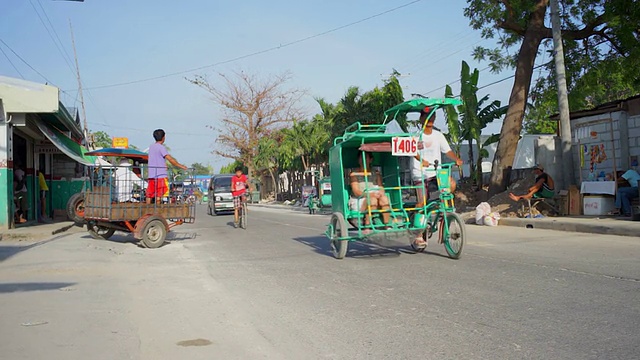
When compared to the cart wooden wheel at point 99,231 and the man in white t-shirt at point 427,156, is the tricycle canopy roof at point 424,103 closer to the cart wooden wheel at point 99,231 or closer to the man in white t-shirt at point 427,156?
the man in white t-shirt at point 427,156

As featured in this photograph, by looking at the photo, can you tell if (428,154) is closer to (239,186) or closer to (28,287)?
(28,287)

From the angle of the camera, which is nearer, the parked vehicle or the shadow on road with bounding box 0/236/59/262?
the shadow on road with bounding box 0/236/59/262

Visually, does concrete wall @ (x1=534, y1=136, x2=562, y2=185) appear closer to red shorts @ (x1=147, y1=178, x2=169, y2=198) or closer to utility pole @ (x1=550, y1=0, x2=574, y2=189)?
utility pole @ (x1=550, y1=0, x2=574, y2=189)

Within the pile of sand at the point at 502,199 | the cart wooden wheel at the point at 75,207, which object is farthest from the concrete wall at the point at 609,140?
→ the cart wooden wheel at the point at 75,207

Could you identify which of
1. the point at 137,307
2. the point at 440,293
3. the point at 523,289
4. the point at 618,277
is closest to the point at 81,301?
the point at 137,307

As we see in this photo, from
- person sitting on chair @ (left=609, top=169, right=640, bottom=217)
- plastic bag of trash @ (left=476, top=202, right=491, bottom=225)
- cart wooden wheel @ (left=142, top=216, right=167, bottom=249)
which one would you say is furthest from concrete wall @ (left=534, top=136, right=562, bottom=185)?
cart wooden wheel @ (left=142, top=216, right=167, bottom=249)

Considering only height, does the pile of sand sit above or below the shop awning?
below

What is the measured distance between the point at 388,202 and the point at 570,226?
275 inches

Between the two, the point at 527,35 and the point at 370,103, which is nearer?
the point at 527,35

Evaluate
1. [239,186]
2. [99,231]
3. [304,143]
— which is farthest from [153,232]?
[304,143]

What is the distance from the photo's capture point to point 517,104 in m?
20.9

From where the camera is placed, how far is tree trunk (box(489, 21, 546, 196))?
20.5m

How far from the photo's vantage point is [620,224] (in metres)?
12.9

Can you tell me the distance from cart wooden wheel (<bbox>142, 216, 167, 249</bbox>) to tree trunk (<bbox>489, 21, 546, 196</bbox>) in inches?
543
